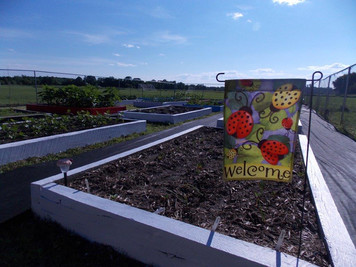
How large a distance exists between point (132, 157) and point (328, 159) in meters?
4.40

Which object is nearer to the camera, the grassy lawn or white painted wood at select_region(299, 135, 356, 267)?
white painted wood at select_region(299, 135, 356, 267)

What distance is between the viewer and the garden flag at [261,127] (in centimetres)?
218

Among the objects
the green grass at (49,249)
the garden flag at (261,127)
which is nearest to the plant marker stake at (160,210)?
the green grass at (49,249)

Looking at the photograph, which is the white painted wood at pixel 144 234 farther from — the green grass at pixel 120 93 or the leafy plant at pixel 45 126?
the green grass at pixel 120 93

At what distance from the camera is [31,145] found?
16.5ft

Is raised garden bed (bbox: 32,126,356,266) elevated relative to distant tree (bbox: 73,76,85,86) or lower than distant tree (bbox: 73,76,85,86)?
lower

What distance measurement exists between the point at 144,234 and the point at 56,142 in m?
4.17

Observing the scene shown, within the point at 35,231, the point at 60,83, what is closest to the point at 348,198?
the point at 35,231

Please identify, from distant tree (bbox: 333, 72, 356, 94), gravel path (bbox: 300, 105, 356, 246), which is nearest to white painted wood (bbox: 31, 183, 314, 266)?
gravel path (bbox: 300, 105, 356, 246)

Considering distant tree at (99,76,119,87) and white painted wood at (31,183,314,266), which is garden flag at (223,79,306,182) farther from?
distant tree at (99,76,119,87)

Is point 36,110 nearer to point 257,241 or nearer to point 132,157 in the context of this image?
point 132,157

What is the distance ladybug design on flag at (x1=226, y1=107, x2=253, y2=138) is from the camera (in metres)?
2.29

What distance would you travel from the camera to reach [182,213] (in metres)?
2.59

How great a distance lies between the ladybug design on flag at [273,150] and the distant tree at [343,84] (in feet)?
35.9
